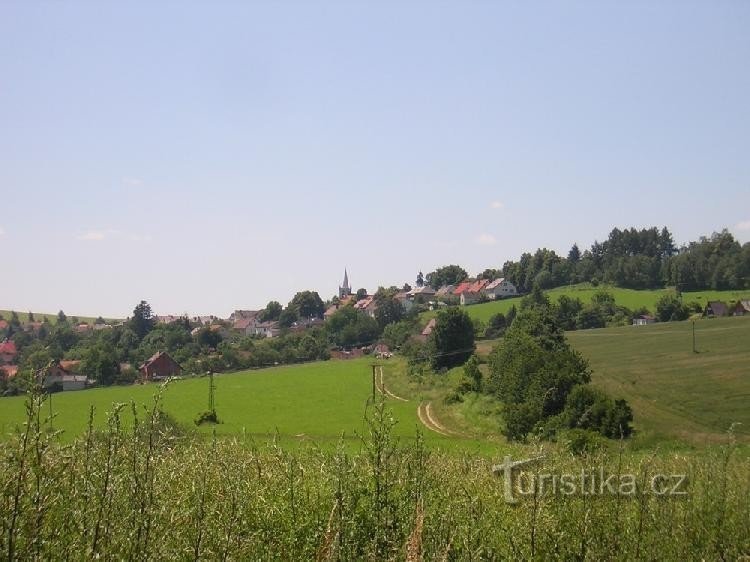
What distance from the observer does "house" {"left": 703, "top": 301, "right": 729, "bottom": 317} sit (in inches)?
2918

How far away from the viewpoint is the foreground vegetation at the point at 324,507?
4.31 metres

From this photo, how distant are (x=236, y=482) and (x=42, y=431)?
1.51 meters

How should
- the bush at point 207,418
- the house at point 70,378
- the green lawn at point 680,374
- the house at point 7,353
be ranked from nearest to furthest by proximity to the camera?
1. the green lawn at point 680,374
2. the bush at point 207,418
3. the house at point 70,378
4. the house at point 7,353

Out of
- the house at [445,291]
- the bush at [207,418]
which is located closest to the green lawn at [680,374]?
the bush at [207,418]

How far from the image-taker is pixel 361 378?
65.6 metres

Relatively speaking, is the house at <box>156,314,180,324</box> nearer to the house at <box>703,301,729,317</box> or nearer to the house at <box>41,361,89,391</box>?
the house at <box>41,361,89,391</box>

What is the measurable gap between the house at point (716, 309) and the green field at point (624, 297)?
4.80 metres

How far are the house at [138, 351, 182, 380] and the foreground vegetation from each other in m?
71.1

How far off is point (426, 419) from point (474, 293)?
8157 cm

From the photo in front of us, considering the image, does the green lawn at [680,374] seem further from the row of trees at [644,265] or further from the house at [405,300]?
the house at [405,300]

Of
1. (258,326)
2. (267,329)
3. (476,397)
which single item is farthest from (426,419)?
(258,326)

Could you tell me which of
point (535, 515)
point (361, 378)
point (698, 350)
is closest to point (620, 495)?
point (535, 515)

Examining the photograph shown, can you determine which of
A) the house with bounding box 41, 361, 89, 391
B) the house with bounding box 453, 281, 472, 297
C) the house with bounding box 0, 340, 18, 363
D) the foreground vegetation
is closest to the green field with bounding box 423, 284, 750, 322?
the house with bounding box 453, 281, 472, 297

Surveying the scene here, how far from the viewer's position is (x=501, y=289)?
119688 mm
